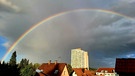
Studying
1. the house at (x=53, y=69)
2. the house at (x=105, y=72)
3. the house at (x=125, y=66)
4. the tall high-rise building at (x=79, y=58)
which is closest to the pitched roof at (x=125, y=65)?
the house at (x=125, y=66)

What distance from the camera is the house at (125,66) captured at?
1352cm

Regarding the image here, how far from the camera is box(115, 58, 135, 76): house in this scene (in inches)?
532

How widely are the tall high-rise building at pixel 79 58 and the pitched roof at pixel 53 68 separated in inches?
3750

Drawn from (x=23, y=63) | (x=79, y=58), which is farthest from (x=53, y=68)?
(x=79, y=58)

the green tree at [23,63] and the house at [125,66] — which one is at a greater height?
the house at [125,66]

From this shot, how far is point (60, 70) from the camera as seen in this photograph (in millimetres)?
69375

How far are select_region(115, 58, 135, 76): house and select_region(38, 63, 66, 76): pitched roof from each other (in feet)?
181

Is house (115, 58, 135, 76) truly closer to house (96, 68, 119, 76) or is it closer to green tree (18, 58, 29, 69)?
green tree (18, 58, 29, 69)

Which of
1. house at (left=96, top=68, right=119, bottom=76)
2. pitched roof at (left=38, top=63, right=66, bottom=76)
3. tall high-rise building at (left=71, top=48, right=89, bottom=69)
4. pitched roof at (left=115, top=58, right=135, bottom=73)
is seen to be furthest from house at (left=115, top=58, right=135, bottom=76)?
tall high-rise building at (left=71, top=48, right=89, bottom=69)

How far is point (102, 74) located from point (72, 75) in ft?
209

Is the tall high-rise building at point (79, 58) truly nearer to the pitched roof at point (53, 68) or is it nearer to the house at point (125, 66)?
the pitched roof at point (53, 68)

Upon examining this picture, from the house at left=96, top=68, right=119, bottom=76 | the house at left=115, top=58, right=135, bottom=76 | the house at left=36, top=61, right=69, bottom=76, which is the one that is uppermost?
the house at left=115, top=58, right=135, bottom=76

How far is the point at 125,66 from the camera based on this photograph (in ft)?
45.1

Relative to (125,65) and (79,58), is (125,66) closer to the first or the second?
(125,65)
